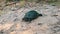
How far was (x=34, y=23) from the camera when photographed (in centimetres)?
468

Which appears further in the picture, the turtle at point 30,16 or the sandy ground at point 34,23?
the turtle at point 30,16

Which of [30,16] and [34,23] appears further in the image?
[30,16]

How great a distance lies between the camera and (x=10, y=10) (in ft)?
18.9

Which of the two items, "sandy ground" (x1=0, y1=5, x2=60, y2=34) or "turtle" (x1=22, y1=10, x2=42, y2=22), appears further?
"turtle" (x1=22, y1=10, x2=42, y2=22)

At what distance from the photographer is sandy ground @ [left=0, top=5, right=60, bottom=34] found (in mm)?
4348

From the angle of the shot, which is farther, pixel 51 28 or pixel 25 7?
pixel 25 7

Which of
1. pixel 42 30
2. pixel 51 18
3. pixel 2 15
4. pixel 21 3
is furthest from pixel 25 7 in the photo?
pixel 42 30

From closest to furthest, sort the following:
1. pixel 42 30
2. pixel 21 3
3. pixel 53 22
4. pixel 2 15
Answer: pixel 42 30 → pixel 53 22 → pixel 2 15 → pixel 21 3

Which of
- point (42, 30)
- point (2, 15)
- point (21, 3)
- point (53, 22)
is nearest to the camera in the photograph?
point (42, 30)

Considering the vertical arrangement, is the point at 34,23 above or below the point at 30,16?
below

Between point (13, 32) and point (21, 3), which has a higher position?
point (21, 3)

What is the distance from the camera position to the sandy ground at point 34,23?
14.3 feet

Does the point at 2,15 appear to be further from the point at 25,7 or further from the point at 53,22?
the point at 53,22

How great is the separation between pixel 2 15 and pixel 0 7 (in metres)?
0.70
